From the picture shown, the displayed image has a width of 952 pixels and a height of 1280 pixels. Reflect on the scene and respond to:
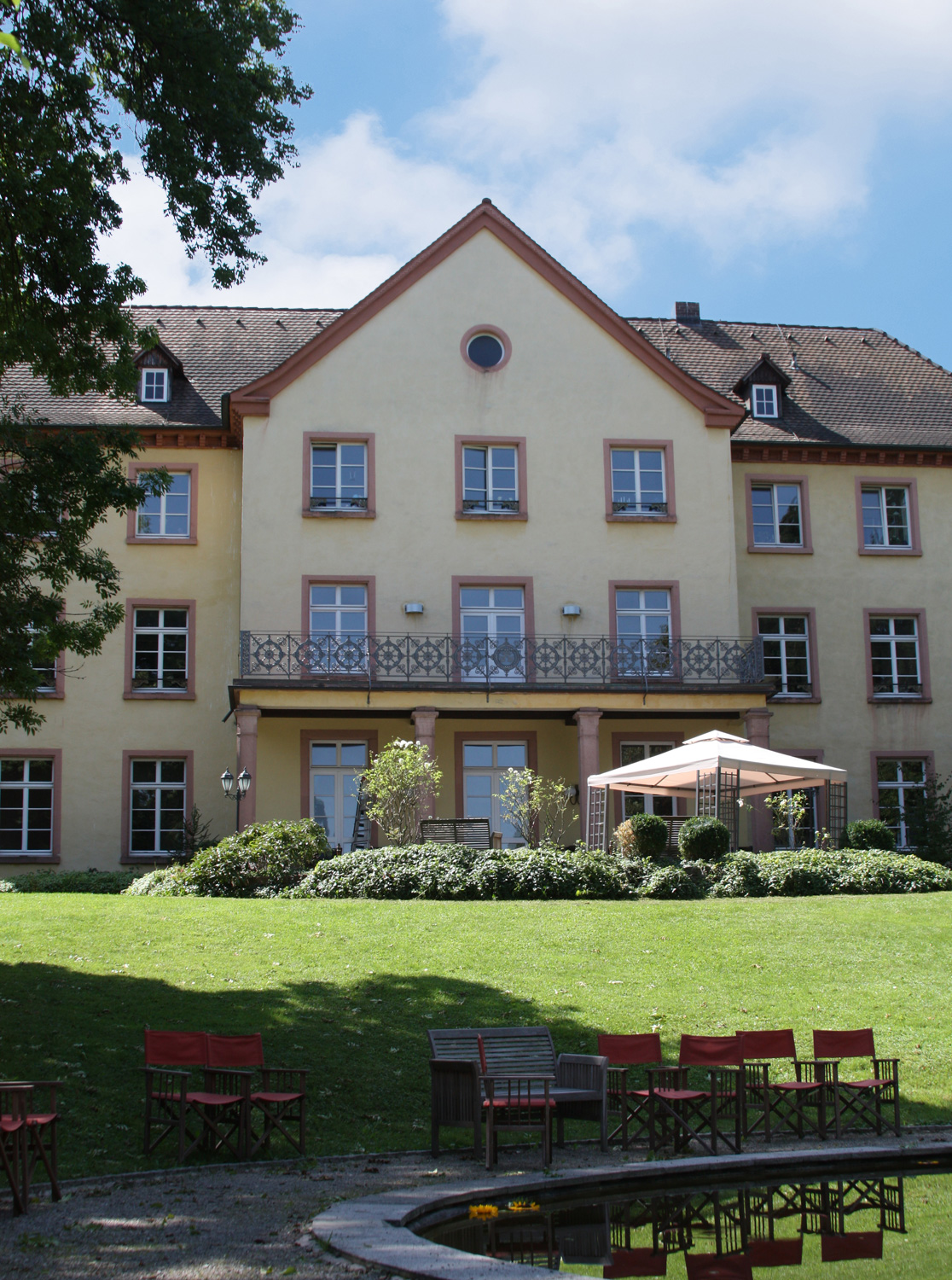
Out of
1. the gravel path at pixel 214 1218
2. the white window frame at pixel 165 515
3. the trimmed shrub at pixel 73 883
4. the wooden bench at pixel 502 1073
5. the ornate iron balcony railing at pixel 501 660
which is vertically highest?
the white window frame at pixel 165 515

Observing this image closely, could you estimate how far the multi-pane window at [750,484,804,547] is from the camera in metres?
29.2

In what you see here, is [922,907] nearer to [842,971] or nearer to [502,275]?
[842,971]

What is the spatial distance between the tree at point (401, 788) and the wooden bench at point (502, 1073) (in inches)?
506

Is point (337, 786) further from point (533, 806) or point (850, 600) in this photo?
point (850, 600)

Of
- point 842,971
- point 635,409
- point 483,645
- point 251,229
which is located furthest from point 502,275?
point 842,971

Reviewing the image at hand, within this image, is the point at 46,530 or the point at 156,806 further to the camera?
the point at 156,806

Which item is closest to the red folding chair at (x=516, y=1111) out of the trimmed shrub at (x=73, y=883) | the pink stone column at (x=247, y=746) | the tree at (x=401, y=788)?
the tree at (x=401, y=788)

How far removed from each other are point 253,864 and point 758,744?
33.9 ft

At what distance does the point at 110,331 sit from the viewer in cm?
1233

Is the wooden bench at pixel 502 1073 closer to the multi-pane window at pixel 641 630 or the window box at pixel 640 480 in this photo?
the multi-pane window at pixel 641 630

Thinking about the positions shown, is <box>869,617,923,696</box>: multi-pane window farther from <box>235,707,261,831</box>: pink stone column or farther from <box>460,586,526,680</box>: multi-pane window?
<box>235,707,261,831</box>: pink stone column

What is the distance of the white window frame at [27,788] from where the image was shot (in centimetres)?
2586

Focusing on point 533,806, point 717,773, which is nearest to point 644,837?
point 717,773

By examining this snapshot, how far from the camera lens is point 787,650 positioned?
28.8 m
